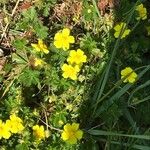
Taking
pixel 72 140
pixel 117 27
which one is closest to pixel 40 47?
pixel 117 27

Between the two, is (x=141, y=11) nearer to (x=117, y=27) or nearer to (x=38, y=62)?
(x=117, y=27)

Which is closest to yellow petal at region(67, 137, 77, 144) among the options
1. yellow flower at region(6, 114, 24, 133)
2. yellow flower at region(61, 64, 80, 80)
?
yellow flower at region(6, 114, 24, 133)

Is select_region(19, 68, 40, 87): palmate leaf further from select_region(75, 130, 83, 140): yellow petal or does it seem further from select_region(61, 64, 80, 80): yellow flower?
select_region(75, 130, 83, 140): yellow petal

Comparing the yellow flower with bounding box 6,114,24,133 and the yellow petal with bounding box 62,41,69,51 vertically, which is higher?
the yellow petal with bounding box 62,41,69,51

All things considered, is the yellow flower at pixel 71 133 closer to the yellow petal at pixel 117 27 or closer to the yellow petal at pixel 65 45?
the yellow petal at pixel 65 45

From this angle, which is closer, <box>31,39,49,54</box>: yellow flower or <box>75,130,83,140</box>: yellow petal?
<box>75,130,83,140</box>: yellow petal

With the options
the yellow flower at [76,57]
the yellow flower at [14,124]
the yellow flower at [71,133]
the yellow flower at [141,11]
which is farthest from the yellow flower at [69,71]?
the yellow flower at [141,11]
